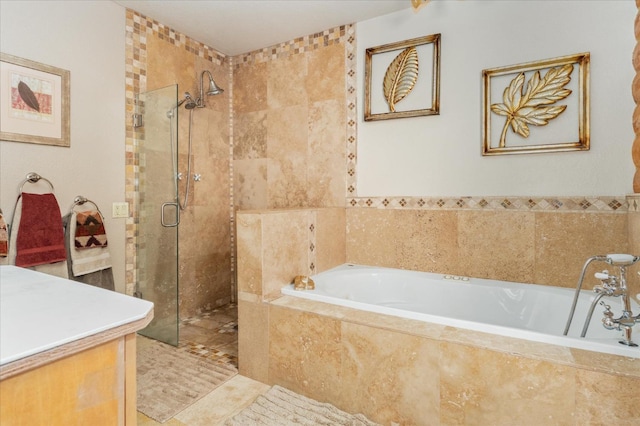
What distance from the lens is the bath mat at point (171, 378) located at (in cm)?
175

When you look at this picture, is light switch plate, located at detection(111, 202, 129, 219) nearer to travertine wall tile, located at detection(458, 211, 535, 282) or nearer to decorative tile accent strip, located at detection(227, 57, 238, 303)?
decorative tile accent strip, located at detection(227, 57, 238, 303)

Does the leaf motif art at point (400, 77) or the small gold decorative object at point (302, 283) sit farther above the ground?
the leaf motif art at point (400, 77)

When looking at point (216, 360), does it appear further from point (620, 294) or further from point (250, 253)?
point (620, 294)

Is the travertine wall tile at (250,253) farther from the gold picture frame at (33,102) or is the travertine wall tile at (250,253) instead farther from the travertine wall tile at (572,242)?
the travertine wall tile at (572,242)

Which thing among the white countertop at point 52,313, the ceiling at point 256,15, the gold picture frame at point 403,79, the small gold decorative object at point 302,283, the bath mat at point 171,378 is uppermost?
the ceiling at point 256,15

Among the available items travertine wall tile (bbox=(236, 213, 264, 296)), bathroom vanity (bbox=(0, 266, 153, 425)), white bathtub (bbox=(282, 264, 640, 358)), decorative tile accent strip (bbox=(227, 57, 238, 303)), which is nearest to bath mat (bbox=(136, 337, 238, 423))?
travertine wall tile (bbox=(236, 213, 264, 296))

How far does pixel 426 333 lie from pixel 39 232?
2.22 meters

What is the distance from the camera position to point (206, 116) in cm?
316

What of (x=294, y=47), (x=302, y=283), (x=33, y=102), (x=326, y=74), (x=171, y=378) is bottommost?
(x=171, y=378)

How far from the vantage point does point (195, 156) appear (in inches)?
120

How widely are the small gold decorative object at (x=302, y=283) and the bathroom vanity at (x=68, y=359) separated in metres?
1.30

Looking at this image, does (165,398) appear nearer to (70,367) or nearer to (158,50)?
(70,367)

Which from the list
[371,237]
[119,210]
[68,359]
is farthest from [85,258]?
[371,237]

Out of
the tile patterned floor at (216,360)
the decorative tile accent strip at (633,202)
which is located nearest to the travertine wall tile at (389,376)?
the tile patterned floor at (216,360)
